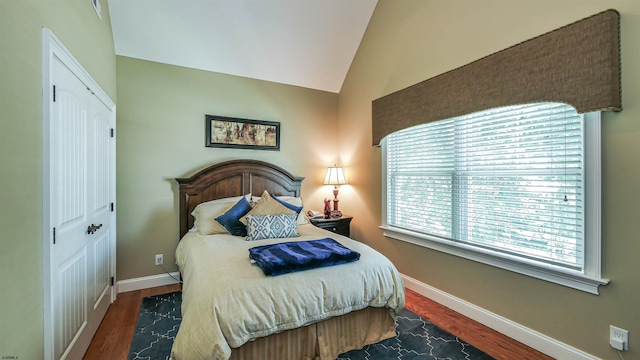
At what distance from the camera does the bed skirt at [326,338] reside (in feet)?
5.59

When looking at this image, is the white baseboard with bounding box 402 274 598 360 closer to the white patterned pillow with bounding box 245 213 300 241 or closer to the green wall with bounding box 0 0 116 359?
the white patterned pillow with bounding box 245 213 300 241

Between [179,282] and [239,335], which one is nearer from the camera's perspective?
[239,335]

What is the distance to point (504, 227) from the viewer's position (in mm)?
2238

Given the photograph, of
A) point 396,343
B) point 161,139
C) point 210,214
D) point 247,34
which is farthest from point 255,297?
point 247,34

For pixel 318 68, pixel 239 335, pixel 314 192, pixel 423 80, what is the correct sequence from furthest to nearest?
pixel 314 192, pixel 318 68, pixel 423 80, pixel 239 335

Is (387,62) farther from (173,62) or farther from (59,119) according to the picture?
(59,119)

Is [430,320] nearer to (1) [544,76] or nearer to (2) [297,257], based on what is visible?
(2) [297,257]

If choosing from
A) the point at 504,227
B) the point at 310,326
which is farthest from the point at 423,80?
the point at 310,326

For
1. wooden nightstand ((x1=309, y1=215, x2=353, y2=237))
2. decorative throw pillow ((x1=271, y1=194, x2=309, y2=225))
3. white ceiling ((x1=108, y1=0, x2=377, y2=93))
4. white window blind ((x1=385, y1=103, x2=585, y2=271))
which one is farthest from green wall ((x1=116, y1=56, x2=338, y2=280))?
white window blind ((x1=385, y1=103, x2=585, y2=271))

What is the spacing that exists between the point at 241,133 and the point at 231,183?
689mm

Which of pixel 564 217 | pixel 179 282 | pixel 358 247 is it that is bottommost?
pixel 179 282

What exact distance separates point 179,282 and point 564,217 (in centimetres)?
383

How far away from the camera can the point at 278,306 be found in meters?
1.63

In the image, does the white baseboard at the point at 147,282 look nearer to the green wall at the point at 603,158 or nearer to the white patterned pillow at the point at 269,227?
the white patterned pillow at the point at 269,227
